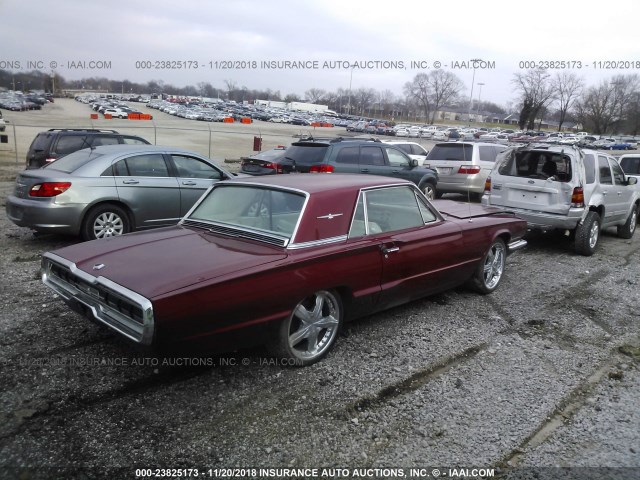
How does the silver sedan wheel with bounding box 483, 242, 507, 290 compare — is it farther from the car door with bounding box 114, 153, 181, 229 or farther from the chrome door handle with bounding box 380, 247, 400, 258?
the car door with bounding box 114, 153, 181, 229

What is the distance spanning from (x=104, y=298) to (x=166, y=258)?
1.59 ft

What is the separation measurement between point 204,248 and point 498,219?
371 cm

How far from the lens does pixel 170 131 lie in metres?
38.2

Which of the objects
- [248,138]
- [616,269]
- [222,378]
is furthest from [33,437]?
[248,138]

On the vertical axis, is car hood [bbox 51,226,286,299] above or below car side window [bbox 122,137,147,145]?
below

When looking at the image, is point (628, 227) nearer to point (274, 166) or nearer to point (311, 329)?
point (274, 166)

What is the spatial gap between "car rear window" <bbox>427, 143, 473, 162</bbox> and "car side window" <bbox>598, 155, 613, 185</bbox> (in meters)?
4.39

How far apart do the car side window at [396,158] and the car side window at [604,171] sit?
4252mm

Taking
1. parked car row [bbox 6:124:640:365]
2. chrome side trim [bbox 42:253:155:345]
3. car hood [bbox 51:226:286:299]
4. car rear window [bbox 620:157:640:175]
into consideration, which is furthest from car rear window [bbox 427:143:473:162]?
chrome side trim [bbox 42:253:155:345]

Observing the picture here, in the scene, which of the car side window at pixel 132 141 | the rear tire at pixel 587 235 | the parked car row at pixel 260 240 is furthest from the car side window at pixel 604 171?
the car side window at pixel 132 141

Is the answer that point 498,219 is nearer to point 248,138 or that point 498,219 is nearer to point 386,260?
point 386,260

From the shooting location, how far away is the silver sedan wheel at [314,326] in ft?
12.9

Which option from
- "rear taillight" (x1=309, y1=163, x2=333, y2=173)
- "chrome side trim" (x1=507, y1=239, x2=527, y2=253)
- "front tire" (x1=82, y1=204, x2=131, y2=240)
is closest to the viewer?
"chrome side trim" (x1=507, y1=239, x2=527, y2=253)

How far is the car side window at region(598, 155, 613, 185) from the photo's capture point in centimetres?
887
